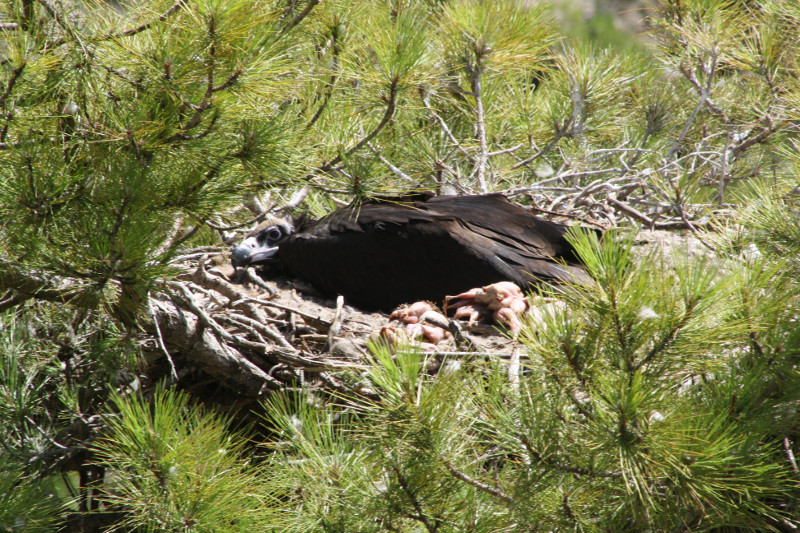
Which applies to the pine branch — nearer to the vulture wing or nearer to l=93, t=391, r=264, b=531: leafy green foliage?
l=93, t=391, r=264, b=531: leafy green foliage

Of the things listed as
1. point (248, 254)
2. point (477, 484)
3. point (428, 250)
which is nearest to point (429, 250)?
point (428, 250)

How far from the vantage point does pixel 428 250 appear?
3117 mm

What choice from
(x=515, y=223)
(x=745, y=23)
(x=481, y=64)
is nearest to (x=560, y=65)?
(x=481, y=64)

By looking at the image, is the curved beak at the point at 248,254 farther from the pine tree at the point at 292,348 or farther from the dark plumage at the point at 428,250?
the pine tree at the point at 292,348

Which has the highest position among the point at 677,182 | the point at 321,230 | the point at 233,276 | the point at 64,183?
the point at 64,183

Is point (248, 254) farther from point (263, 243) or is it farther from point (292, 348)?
point (292, 348)

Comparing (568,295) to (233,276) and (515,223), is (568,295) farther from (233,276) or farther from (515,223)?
(233,276)

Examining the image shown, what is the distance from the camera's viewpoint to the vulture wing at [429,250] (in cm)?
303

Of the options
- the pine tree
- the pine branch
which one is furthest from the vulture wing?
the pine branch

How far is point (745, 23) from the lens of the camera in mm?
3643

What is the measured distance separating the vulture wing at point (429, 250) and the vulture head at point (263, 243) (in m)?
0.27

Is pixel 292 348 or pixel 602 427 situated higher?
pixel 602 427

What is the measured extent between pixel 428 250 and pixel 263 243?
40.8 inches

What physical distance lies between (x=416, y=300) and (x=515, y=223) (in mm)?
574
